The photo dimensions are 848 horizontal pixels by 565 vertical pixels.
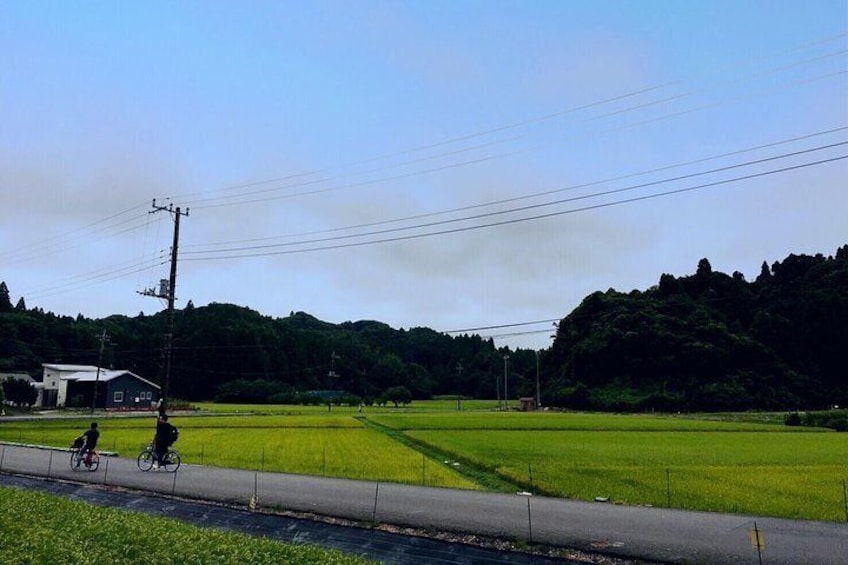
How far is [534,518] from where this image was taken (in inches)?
559

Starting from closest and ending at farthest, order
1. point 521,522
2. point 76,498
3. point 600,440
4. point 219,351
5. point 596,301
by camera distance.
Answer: point 521,522, point 76,498, point 600,440, point 596,301, point 219,351

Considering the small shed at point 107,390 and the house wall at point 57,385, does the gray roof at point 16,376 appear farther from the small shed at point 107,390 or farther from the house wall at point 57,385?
the small shed at point 107,390

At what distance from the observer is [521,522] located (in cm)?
1373

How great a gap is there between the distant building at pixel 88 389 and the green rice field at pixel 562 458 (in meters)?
32.9

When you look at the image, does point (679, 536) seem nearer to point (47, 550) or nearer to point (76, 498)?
point (47, 550)

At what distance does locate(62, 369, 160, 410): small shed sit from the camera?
8069cm

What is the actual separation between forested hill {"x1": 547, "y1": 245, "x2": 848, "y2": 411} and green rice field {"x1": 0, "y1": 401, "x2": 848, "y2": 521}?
143 ft

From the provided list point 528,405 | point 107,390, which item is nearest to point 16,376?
point 107,390

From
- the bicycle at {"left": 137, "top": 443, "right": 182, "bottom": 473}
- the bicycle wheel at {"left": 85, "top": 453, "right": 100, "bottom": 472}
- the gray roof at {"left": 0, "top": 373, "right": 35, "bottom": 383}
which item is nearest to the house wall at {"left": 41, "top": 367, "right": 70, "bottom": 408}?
the gray roof at {"left": 0, "top": 373, "right": 35, "bottom": 383}

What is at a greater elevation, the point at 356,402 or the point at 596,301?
the point at 596,301

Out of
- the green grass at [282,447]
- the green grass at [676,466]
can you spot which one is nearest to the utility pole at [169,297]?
the green grass at [282,447]

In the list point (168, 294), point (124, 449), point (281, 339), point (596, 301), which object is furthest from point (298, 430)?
point (281, 339)

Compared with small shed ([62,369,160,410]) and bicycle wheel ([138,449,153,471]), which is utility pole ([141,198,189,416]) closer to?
bicycle wheel ([138,449,153,471])

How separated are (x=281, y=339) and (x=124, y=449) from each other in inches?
4172
